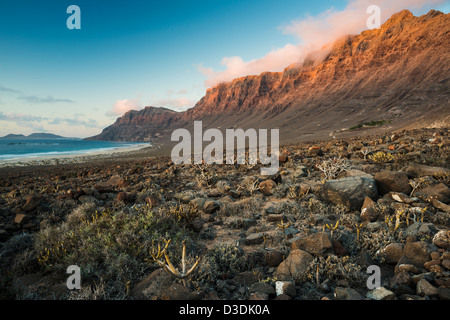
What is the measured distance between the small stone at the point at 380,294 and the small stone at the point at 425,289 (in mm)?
295

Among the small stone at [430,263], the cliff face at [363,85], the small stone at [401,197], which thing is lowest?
the small stone at [430,263]

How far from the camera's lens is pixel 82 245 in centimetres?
367

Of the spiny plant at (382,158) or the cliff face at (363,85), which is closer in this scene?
the spiny plant at (382,158)

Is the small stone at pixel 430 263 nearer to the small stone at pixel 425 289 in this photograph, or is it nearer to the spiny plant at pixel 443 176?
the small stone at pixel 425 289

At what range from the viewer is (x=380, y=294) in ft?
7.70

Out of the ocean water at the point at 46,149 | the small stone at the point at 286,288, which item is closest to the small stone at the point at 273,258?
the small stone at the point at 286,288

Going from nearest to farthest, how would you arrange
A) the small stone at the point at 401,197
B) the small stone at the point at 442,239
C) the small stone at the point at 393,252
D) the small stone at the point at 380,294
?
the small stone at the point at 380,294 → the small stone at the point at 442,239 → the small stone at the point at 393,252 → the small stone at the point at 401,197

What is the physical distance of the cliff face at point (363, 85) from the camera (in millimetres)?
44750

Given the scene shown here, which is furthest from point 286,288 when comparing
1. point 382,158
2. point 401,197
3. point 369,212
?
point 382,158

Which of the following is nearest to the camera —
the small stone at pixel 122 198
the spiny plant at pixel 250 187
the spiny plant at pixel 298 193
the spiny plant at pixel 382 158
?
the spiny plant at pixel 298 193

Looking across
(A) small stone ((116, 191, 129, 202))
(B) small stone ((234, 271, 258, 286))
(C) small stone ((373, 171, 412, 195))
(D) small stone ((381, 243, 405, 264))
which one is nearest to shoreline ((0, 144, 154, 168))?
(A) small stone ((116, 191, 129, 202))

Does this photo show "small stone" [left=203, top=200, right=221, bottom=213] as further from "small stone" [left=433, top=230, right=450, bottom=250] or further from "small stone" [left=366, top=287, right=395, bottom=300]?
"small stone" [left=433, top=230, right=450, bottom=250]

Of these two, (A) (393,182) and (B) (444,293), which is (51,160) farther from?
(B) (444,293)

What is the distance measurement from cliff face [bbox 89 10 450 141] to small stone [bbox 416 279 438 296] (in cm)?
2558
